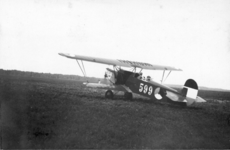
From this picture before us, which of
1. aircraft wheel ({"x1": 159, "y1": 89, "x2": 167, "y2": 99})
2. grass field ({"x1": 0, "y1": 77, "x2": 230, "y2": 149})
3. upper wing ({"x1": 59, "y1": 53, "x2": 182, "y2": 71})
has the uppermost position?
upper wing ({"x1": 59, "y1": 53, "x2": 182, "y2": 71})

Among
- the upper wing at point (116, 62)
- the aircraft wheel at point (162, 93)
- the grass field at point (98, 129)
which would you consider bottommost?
the grass field at point (98, 129)

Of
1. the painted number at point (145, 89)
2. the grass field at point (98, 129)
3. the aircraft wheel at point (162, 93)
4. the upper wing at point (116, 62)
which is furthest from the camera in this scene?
the upper wing at point (116, 62)

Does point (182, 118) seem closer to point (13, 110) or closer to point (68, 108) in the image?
point (68, 108)

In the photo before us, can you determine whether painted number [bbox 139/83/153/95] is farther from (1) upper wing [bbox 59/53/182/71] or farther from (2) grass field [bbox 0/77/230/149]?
(2) grass field [bbox 0/77/230/149]

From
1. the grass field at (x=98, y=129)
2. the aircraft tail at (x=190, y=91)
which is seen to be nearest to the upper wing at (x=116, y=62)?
the aircraft tail at (x=190, y=91)

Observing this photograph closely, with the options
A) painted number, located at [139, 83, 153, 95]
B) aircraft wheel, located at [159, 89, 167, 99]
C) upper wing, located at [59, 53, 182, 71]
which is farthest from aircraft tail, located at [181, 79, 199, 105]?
upper wing, located at [59, 53, 182, 71]

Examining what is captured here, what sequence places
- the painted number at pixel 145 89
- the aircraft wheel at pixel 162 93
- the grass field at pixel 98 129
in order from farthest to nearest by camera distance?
the painted number at pixel 145 89 < the aircraft wheel at pixel 162 93 < the grass field at pixel 98 129

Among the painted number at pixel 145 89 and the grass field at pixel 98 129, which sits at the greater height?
the painted number at pixel 145 89

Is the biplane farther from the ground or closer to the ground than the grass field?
Answer: farther from the ground

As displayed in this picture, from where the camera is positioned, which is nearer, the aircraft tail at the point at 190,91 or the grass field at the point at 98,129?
the grass field at the point at 98,129

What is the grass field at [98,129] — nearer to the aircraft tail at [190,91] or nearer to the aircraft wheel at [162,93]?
the aircraft tail at [190,91]
